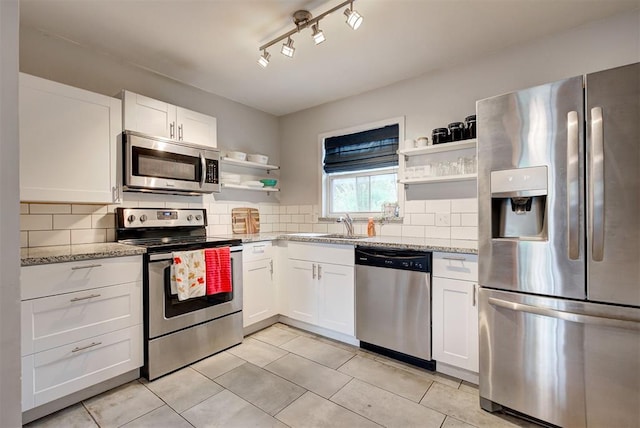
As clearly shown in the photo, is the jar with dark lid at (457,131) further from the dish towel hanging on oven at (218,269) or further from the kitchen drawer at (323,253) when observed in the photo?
the dish towel hanging on oven at (218,269)

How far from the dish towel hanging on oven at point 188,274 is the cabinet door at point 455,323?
1.73m

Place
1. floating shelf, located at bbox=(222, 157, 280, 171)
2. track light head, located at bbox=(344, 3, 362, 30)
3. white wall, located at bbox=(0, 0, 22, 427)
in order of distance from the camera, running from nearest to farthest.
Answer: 1. white wall, located at bbox=(0, 0, 22, 427)
2. track light head, located at bbox=(344, 3, 362, 30)
3. floating shelf, located at bbox=(222, 157, 280, 171)

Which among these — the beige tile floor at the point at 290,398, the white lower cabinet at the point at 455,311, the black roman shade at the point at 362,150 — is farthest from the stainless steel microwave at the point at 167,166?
the white lower cabinet at the point at 455,311

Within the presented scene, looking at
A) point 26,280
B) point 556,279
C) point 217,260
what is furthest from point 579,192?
point 26,280

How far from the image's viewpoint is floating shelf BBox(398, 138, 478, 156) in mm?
2451

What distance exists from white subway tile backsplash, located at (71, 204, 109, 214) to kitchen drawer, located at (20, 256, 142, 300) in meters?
0.67

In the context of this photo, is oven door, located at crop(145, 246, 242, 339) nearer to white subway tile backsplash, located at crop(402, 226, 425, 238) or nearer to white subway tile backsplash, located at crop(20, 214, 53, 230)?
white subway tile backsplash, located at crop(20, 214, 53, 230)

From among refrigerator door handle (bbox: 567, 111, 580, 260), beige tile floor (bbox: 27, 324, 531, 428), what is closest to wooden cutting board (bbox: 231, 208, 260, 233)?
beige tile floor (bbox: 27, 324, 531, 428)

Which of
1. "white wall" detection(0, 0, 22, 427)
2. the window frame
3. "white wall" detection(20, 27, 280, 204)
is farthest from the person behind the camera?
the window frame

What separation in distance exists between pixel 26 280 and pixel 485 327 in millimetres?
2578

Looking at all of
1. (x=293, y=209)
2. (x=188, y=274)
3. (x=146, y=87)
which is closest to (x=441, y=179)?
(x=293, y=209)

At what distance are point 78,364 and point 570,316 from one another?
108 inches

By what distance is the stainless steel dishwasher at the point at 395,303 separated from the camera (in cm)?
221

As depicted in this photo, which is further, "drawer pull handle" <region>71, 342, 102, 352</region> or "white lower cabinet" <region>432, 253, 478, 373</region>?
"white lower cabinet" <region>432, 253, 478, 373</region>
